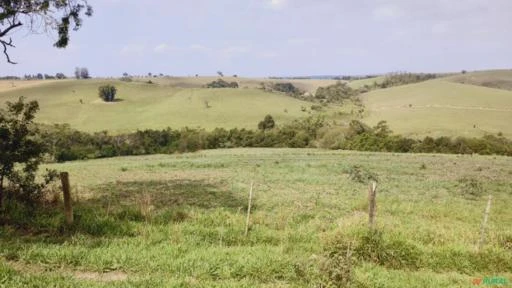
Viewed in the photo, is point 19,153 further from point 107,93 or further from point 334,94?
point 334,94

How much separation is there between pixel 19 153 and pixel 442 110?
118m

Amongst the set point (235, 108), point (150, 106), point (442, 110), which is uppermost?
point (150, 106)

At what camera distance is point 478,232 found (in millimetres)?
13883

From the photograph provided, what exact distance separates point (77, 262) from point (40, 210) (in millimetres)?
4805

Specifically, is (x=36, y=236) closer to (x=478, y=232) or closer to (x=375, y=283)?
(x=375, y=283)

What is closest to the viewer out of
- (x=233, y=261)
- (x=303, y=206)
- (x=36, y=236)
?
(x=233, y=261)

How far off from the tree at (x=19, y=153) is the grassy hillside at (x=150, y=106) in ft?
302

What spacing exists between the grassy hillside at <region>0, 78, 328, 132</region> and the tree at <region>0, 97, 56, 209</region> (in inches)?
3623

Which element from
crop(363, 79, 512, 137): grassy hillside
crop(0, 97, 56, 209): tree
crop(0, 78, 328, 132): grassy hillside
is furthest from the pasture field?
crop(0, 78, 328, 132): grassy hillside

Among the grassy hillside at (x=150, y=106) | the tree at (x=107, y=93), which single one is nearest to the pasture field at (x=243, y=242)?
the grassy hillside at (x=150, y=106)

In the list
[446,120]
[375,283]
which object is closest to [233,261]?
[375,283]

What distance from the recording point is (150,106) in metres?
138

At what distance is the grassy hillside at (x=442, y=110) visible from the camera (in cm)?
9125

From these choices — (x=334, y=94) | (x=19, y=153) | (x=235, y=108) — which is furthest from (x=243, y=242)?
(x=334, y=94)
